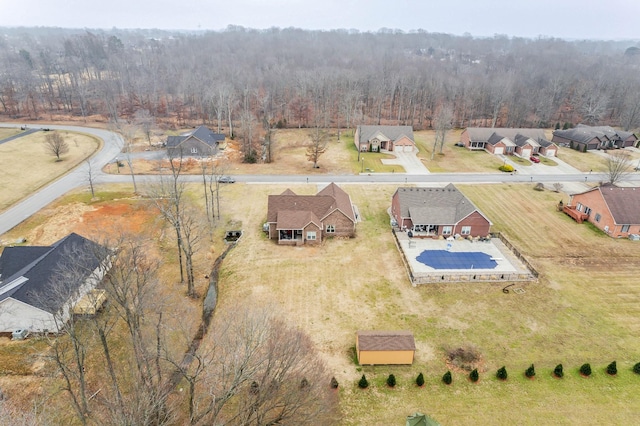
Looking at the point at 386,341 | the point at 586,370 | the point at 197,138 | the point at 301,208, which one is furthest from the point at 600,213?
the point at 197,138

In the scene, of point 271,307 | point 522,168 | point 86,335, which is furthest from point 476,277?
point 522,168

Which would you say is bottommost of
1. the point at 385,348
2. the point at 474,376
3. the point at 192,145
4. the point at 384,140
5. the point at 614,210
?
the point at 474,376

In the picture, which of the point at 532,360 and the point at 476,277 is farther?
the point at 476,277

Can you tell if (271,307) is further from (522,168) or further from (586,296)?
(522,168)

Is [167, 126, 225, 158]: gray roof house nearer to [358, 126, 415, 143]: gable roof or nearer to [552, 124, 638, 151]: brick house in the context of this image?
[358, 126, 415, 143]: gable roof

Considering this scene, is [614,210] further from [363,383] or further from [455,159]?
[363,383]

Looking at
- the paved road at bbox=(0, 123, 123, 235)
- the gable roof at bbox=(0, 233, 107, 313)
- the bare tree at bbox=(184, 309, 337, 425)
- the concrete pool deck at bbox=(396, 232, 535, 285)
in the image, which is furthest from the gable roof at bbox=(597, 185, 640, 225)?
the paved road at bbox=(0, 123, 123, 235)

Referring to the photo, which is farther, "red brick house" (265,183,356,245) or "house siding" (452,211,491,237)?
"house siding" (452,211,491,237)
